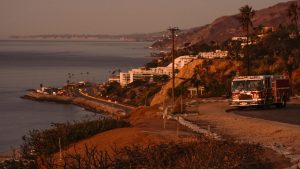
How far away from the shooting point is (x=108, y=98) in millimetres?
110188

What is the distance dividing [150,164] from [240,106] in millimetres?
19683

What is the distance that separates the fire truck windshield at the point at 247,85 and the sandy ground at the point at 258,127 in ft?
3.98

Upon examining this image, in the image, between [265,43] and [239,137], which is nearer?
[239,137]

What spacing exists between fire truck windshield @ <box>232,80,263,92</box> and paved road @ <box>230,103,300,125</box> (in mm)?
1124

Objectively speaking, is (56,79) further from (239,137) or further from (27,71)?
(239,137)

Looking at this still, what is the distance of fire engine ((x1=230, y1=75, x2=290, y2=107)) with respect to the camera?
29.5 metres

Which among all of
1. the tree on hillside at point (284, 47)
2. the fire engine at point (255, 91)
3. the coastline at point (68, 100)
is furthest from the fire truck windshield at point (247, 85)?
the coastline at point (68, 100)

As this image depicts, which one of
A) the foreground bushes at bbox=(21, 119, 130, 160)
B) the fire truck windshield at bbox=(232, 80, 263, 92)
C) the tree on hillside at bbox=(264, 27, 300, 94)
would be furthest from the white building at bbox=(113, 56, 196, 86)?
the foreground bushes at bbox=(21, 119, 130, 160)

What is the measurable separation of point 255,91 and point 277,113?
1780mm

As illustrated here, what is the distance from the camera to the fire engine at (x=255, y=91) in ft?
96.9

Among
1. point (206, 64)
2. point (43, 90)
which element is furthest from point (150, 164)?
point (43, 90)

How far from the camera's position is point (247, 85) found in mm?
29719

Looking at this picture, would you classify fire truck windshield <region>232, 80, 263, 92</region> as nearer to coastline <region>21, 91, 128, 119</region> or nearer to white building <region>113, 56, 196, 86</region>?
coastline <region>21, 91, 128, 119</region>

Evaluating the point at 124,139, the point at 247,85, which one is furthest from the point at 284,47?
the point at 124,139
